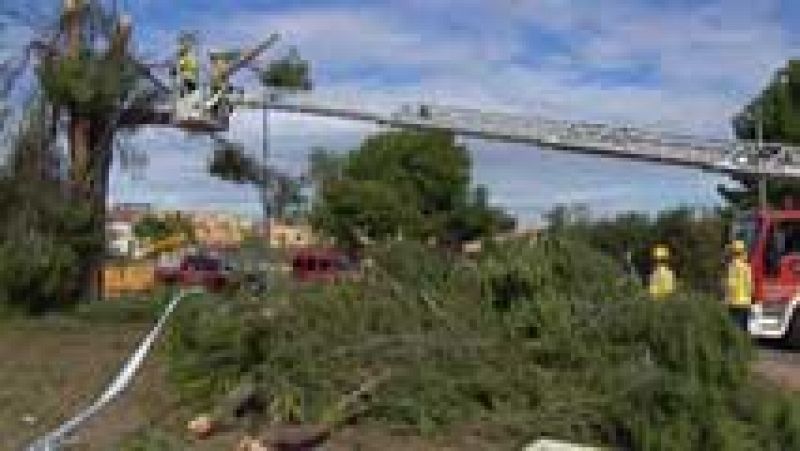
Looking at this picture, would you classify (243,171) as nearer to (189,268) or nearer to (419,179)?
(189,268)

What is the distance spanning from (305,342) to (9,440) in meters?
2.94

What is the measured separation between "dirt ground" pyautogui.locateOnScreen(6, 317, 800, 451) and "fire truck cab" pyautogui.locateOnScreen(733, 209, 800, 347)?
3.64 m

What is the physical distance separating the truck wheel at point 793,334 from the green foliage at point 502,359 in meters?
12.7

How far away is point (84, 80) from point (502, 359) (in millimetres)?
12099

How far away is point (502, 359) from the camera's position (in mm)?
13375

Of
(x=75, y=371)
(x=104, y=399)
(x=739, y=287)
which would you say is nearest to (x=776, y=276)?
(x=739, y=287)

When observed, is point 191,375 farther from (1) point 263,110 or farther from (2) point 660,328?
(1) point 263,110

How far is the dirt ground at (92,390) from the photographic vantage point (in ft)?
42.0

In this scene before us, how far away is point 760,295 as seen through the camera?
26.7 meters

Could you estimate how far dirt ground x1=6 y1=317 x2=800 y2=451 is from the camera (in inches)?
504

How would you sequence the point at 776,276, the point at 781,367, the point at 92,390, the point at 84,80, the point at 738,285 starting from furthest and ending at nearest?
the point at 776,276, the point at 738,285, the point at 84,80, the point at 781,367, the point at 92,390

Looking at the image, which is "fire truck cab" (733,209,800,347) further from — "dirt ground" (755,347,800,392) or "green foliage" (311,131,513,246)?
"green foliage" (311,131,513,246)

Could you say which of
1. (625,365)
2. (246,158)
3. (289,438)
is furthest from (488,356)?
(246,158)

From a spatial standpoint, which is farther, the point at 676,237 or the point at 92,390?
the point at 676,237
